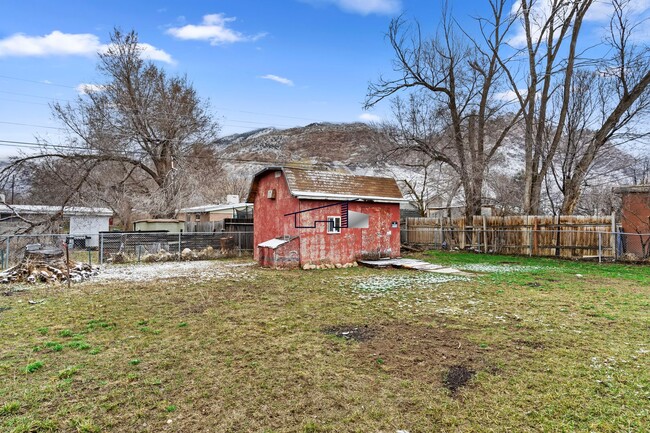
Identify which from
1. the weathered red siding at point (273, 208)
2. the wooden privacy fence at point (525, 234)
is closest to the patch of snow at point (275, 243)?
the weathered red siding at point (273, 208)

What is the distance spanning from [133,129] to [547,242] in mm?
23864

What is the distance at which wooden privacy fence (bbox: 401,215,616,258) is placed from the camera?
13.8m

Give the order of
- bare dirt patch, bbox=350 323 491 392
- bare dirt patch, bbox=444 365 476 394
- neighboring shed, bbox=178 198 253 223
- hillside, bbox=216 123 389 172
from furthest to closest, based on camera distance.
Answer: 1. hillside, bbox=216 123 389 172
2. neighboring shed, bbox=178 198 253 223
3. bare dirt patch, bbox=350 323 491 392
4. bare dirt patch, bbox=444 365 476 394

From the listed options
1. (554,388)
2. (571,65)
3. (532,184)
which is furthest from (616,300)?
(571,65)

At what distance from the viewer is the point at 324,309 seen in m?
6.80

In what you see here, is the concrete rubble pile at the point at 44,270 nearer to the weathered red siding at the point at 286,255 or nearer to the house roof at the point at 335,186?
the weathered red siding at the point at 286,255

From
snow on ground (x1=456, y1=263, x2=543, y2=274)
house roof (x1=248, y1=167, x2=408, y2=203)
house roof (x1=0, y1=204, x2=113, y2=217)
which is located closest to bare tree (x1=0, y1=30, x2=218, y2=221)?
house roof (x1=0, y1=204, x2=113, y2=217)

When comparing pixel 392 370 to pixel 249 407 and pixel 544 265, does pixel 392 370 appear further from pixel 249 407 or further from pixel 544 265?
pixel 544 265

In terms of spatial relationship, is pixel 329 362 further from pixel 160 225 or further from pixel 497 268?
pixel 160 225

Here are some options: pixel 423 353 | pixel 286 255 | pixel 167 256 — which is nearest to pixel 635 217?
pixel 286 255

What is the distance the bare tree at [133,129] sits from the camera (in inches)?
842

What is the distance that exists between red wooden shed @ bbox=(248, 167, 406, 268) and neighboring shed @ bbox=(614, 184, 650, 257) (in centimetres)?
897

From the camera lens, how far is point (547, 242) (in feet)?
49.5

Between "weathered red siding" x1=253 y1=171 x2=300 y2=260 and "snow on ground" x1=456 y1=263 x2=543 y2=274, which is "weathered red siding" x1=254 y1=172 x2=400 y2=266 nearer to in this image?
"weathered red siding" x1=253 y1=171 x2=300 y2=260
